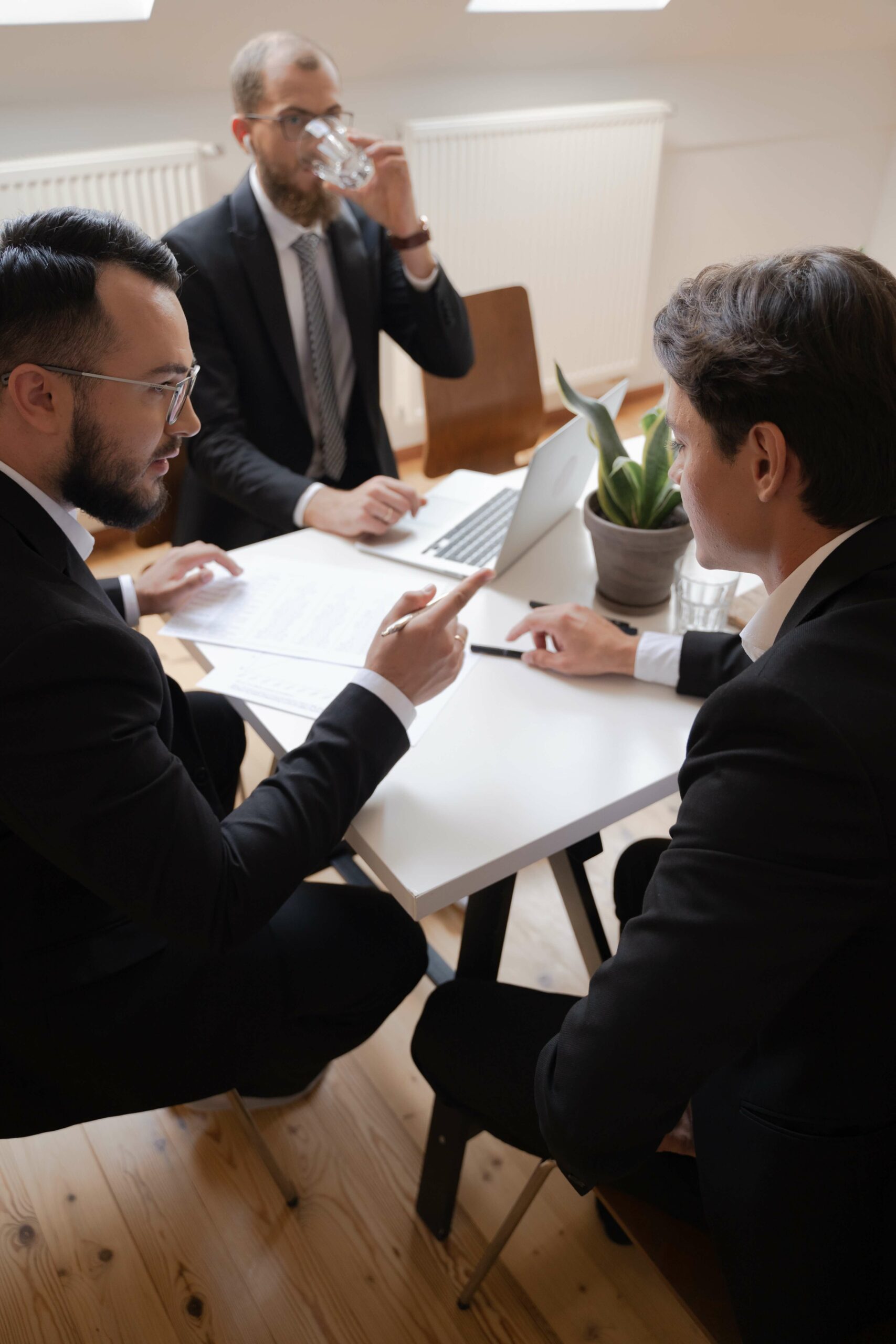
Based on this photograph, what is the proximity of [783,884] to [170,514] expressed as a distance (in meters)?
1.77

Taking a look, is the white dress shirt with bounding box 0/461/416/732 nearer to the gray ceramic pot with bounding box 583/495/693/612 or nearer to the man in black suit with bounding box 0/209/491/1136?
the man in black suit with bounding box 0/209/491/1136

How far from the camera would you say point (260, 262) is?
2.11 m

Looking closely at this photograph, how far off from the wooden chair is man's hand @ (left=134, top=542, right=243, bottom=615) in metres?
1.02

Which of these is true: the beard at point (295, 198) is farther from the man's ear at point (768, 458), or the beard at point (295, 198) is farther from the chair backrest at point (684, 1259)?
the chair backrest at point (684, 1259)

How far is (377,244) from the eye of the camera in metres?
2.28

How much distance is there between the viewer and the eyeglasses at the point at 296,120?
2.02 metres

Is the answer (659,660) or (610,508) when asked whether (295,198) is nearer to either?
(610,508)

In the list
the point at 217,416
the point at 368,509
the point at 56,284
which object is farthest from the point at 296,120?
the point at 56,284

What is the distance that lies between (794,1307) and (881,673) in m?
0.56

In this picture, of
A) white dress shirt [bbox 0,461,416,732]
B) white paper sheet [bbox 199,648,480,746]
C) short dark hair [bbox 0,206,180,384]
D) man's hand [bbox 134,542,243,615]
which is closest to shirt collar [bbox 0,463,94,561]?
white dress shirt [bbox 0,461,416,732]

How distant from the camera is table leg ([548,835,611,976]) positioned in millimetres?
1334

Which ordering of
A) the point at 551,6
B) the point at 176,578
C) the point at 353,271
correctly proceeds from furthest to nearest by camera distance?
the point at 551,6 → the point at 353,271 → the point at 176,578

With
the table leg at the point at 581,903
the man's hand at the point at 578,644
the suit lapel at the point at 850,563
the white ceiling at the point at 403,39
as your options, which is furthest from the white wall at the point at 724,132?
the suit lapel at the point at 850,563

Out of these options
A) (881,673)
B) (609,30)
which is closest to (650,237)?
(609,30)
